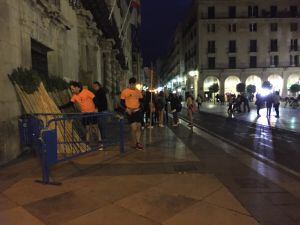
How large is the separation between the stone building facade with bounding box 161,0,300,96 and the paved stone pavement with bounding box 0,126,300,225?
63.8 m

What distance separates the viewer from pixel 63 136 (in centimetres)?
797

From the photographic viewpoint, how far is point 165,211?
4.84 metres

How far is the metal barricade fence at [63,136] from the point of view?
6.14 metres

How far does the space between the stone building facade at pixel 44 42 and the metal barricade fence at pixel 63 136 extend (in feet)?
1.94

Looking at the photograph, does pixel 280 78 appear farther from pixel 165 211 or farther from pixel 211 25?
pixel 165 211

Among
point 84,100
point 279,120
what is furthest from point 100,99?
point 279,120

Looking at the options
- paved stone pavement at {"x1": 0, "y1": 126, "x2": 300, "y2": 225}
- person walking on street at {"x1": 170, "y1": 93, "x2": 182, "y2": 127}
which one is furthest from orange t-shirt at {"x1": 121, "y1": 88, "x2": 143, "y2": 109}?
person walking on street at {"x1": 170, "y1": 93, "x2": 182, "y2": 127}

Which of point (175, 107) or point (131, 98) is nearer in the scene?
point (131, 98)

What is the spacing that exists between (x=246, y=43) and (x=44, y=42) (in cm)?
6472

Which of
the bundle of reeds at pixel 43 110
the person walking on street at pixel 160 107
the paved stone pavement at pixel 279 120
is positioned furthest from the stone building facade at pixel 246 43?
the bundle of reeds at pixel 43 110

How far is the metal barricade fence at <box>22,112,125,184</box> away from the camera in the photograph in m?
6.14

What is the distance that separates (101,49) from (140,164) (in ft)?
53.6

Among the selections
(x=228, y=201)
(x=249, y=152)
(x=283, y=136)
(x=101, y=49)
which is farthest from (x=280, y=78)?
(x=228, y=201)

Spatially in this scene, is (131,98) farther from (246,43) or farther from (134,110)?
(246,43)
